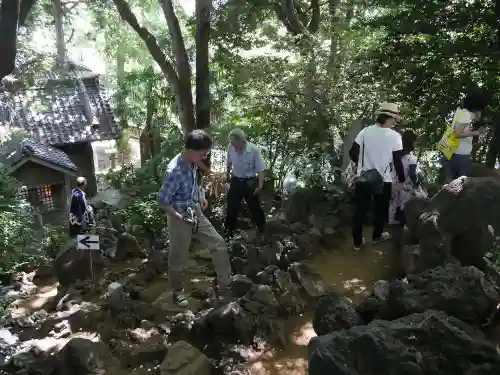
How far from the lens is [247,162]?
5914 mm

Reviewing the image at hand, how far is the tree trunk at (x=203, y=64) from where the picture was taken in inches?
341

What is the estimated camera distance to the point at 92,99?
16.1m

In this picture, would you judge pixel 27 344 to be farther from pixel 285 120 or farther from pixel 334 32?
pixel 334 32

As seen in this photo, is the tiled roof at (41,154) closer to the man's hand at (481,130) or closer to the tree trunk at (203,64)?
the tree trunk at (203,64)

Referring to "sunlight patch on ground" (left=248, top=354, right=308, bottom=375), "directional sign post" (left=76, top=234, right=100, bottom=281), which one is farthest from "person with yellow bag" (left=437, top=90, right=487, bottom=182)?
"directional sign post" (left=76, top=234, right=100, bottom=281)

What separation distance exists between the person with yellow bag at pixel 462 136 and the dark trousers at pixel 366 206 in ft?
2.52

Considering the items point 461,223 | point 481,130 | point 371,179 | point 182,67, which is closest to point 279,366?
point 461,223

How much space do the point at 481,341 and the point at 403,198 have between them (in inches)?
116

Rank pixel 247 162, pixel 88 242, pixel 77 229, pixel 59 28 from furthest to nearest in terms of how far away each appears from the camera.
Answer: pixel 59 28 → pixel 77 229 → pixel 247 162 → pixel 88 242

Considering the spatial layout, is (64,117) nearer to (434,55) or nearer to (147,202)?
(147,202)

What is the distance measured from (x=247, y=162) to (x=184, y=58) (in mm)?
4070

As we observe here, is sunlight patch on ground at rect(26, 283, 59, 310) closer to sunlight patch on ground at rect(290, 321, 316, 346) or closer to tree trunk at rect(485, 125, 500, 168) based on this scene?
sunlight patch on ground at rect(290, 321, 316, 346)

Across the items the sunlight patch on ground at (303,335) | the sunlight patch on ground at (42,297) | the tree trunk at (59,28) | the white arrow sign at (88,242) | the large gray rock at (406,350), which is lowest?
the sunlight patch on ground at (42,297)

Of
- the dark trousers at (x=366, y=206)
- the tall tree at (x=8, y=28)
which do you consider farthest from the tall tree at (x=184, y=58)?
the dark trousers at (x=366, y=206)
